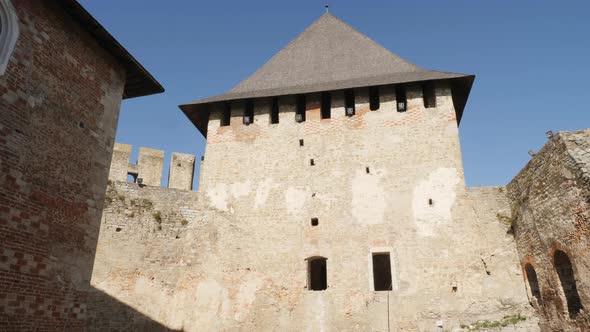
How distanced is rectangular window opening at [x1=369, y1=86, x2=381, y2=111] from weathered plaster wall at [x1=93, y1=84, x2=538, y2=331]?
31cm

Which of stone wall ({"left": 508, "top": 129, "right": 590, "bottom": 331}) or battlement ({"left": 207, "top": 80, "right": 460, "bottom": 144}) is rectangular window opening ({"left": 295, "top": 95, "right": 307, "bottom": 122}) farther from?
stone wall ({"left": 508, "top": 129, "right": 590, "bottom": 331})

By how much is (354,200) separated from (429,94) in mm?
4009

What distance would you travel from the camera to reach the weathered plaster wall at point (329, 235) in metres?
10.9

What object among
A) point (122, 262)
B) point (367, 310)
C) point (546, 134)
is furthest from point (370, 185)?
point (122, 262)

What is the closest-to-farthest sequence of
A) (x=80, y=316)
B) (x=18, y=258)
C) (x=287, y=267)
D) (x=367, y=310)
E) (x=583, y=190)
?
(x=18, y=258), (x=80, y=316), (x=583, y=190), (x=367, y=310), (x=287, y=267)

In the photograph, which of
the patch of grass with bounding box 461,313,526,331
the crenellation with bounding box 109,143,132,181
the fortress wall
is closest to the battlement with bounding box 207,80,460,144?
the fortress wall

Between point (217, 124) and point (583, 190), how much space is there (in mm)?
10064

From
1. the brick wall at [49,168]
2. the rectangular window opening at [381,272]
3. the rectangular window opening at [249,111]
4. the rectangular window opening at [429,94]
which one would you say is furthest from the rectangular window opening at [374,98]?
the brick wall at [49,168]

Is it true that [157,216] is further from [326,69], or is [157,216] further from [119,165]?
[326,69]

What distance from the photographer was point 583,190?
8344 mm

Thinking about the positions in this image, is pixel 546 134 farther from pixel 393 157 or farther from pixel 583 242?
pixel 393 157

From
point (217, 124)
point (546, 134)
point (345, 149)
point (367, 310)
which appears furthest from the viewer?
point (217, 124)

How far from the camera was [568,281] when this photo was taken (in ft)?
30.5

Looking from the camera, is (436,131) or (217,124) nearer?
(436,131)
